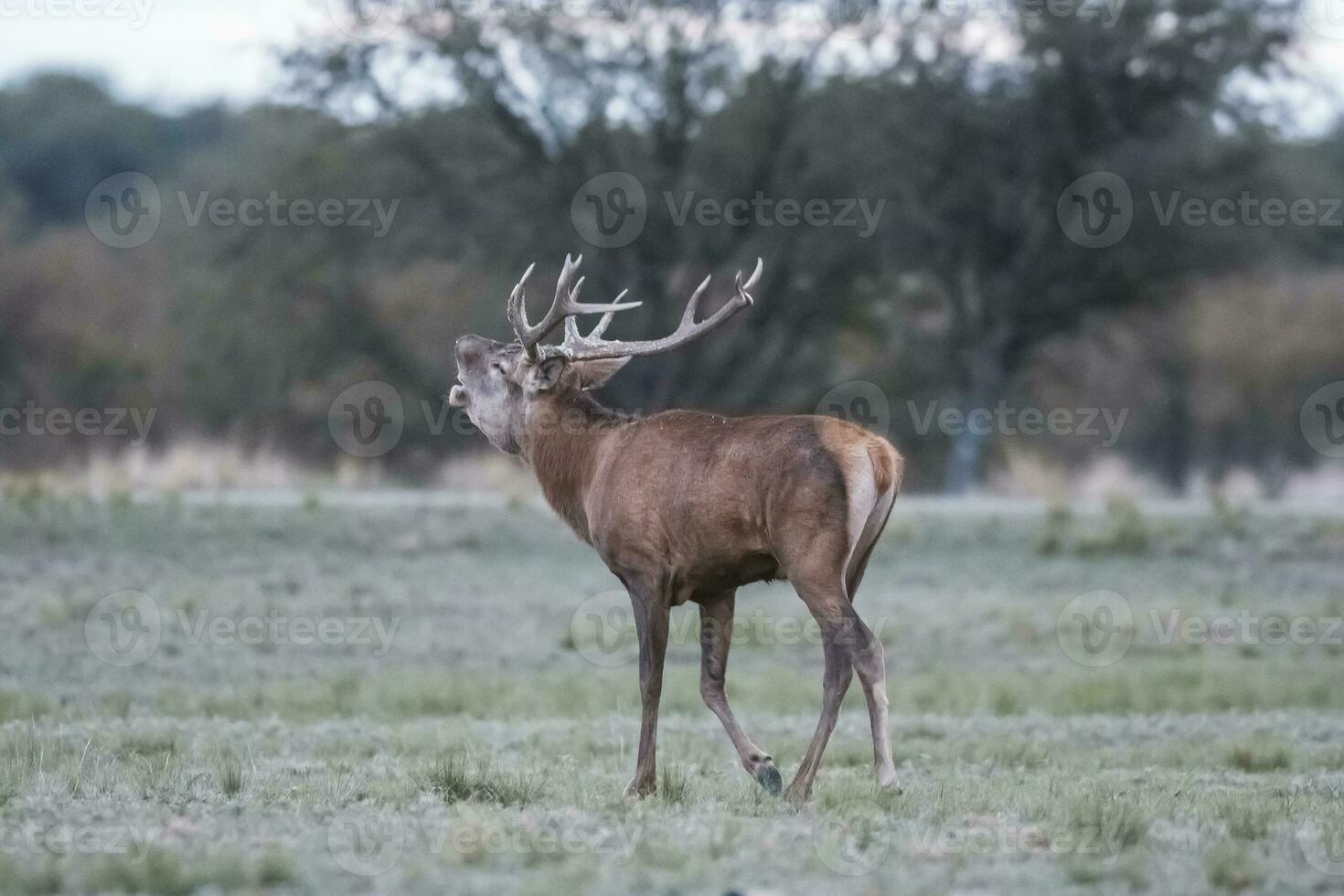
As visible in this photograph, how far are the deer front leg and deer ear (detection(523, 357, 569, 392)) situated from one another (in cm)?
161

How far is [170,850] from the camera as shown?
24.3 feet

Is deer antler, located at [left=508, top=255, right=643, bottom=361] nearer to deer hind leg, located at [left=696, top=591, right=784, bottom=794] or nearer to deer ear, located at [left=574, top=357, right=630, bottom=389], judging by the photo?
deer ear, located at [left=574, top=357, right=630, bottom=389]

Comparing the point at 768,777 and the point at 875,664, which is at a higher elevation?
the point at 875,664

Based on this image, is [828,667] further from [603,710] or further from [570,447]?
[603,710]

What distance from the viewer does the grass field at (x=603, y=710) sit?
7.53 m

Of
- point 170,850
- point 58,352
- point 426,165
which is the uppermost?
point 426,165

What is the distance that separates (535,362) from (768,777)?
2855mm

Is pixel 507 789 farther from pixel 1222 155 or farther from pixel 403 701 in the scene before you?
pixel 1222 155

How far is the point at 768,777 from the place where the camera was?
9859mm

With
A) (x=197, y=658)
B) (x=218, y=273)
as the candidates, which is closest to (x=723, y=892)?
(x=197, y=658)

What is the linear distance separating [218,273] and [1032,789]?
1206 inches

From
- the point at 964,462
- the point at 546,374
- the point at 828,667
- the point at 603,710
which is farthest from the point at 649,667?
the point at 964,462

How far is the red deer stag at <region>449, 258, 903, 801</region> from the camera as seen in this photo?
9469 mm

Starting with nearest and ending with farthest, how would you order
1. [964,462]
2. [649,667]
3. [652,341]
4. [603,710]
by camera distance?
1. [649,667]
2. [652,341]
3. [603,710]
4. [964,462]
